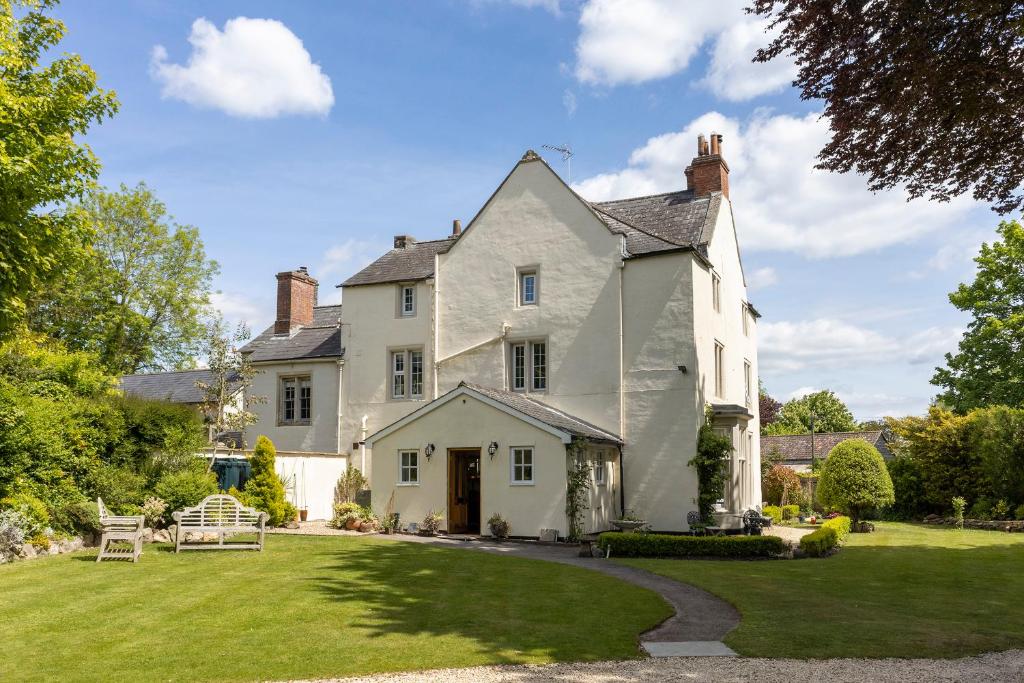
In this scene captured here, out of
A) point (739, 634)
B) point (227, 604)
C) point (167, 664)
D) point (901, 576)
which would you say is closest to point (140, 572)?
point (227, 604)

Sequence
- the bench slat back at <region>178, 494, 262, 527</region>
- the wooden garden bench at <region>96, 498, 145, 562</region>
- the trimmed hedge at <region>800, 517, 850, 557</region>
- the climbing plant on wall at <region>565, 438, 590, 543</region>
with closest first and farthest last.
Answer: the wooden garden bench at <region>96, 498, 145, 562</region> < the bench slat back at <region>178, 494, 262, 527</region> < the trimmed hedge at <region>800, 517, 850, 557</region> < the climbing plant on wall at <region>565, 438, 590, 543</region>

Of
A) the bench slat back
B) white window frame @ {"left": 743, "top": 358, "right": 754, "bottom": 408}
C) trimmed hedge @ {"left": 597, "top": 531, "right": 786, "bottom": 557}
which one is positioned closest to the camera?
the bench slat back

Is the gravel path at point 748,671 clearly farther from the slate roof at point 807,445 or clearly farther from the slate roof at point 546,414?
the slate roof at point 807,445

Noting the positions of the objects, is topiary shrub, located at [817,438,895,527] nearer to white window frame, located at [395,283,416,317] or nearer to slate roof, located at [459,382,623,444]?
slate roof, located at [459,382,623,444]

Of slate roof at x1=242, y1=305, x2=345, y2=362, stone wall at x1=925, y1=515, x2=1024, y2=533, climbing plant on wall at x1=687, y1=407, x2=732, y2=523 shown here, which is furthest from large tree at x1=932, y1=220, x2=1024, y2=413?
slate roof at x1=242, y1=305, x2=345, y2=362

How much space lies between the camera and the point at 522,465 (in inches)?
910

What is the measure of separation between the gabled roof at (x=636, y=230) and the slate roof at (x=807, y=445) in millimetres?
21974

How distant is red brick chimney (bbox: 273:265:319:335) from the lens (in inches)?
1336

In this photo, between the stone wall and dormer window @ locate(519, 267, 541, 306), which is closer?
the stone wall

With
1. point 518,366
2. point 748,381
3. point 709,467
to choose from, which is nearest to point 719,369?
point 709,467

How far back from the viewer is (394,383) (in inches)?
1173

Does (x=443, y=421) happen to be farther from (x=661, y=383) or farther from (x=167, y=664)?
(x=167, y=664)

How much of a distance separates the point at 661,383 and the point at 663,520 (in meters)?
4.25

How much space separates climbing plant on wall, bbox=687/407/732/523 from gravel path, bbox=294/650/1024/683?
48.7ft
